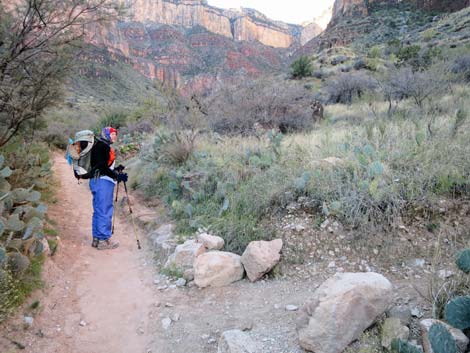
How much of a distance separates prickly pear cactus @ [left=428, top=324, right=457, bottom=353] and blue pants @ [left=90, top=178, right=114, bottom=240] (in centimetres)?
442

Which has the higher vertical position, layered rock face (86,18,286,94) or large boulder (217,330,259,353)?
layered rock face (86,18,286,94)

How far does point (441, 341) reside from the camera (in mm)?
1625

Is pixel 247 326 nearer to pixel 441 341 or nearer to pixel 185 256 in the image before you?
pixel 185 256

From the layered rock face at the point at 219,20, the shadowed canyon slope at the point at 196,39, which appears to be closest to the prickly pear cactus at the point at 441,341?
the shadowed canyon slope at the point at 196,39

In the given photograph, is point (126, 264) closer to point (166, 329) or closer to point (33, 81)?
point (166, 329)

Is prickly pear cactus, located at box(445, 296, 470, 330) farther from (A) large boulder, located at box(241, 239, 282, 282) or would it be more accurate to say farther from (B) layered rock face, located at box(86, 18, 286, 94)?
(B) layered rock face, located at box(86, 18, 286, 94)

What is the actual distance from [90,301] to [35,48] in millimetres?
4643

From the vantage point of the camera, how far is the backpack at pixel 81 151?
4727 mm

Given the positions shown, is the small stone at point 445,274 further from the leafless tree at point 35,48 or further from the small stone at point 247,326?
the leafless tree at point 35,48

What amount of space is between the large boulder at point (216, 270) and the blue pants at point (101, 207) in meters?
1.97

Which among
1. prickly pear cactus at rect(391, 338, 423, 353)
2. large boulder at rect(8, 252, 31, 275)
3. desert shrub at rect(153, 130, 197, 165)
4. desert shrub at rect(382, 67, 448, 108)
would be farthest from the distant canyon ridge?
prickly pear cactus at rect(391, 338, 423, 353)

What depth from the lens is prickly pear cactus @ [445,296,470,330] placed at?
1.82m

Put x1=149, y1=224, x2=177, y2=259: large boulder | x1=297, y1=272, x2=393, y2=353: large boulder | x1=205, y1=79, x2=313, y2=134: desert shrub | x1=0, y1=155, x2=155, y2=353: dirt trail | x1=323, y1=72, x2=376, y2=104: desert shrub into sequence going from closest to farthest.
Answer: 1. x1=297, y1=272, x2=393, y2=353: large boulder
2. x1=0, y1=155, x2=155, y2=353: dirt trail
3. x1=149, y1=224, x2=177, y2=259: large boulder
4. x1=205, y1=79, x2=313, y2=134: desert shrub
5. x1=323, y1=72, x2=376, y2=104: desert shrub

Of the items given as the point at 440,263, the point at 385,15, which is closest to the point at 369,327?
the point at 440,263
